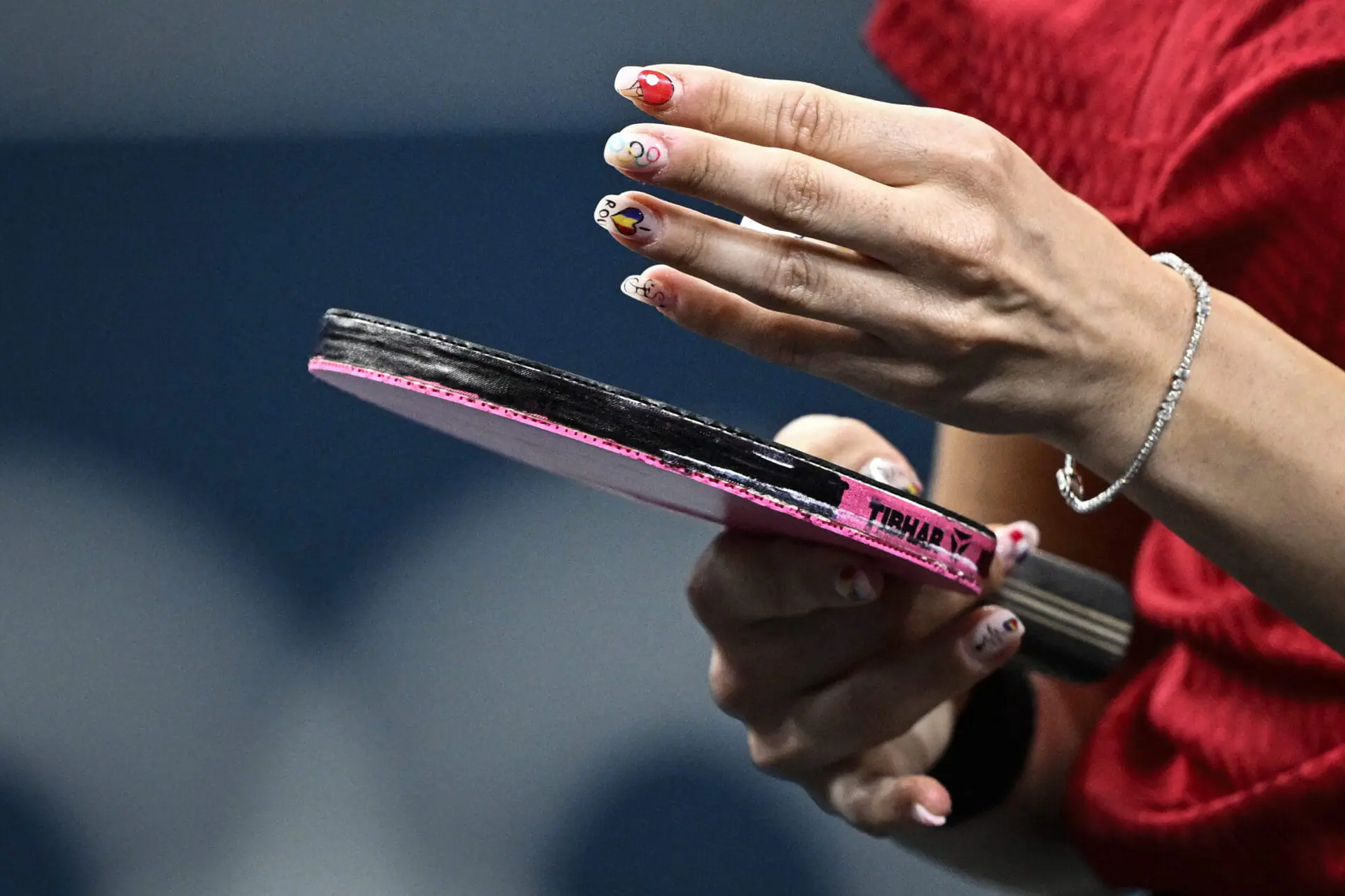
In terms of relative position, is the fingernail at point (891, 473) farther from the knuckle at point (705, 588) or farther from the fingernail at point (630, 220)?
the fingernail at point (630, 220)

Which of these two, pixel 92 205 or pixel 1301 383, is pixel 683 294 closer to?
pixel 1301 383

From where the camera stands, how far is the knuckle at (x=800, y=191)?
0.37 meters

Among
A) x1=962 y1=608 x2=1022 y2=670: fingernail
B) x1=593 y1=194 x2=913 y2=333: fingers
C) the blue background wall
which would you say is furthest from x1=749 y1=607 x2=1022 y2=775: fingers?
the blue background wall

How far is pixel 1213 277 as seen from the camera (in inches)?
24.0

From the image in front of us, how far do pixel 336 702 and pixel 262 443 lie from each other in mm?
268

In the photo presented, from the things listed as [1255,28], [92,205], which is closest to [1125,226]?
[1255,28]

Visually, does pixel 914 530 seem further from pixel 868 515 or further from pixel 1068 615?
pixel 1068 615

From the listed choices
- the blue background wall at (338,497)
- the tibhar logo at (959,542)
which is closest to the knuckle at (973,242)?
the tibhar logo at (959,542)

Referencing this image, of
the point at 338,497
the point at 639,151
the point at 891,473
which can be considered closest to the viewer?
the point at 639,151

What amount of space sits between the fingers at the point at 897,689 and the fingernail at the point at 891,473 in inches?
2.8

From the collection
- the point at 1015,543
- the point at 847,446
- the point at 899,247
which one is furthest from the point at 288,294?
the point at 899,247

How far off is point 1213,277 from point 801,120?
0.32m

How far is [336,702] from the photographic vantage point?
1.16m

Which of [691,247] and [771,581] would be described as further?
[771,581]
